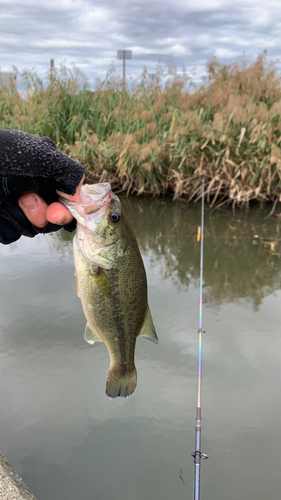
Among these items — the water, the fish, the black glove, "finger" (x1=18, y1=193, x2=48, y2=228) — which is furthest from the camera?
the water

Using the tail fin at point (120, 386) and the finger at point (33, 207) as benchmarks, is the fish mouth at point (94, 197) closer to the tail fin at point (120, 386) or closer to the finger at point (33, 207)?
the finger at point (33, 207)

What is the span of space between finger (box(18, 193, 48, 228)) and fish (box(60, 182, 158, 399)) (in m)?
0.08

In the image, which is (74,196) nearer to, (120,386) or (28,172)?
(28,172)

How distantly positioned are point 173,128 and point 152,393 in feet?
18.9

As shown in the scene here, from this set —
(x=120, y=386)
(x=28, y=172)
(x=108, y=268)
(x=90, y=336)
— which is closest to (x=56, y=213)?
(x=28, y=172)

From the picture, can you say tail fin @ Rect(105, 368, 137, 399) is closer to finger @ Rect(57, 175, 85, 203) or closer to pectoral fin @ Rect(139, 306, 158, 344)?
pectoral fin @ Rect(139, 306, 158, 344)

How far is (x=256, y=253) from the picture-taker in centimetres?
494

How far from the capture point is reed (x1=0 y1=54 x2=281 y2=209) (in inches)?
263

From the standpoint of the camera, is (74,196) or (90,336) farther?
(90,336)

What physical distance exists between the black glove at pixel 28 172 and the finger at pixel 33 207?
2cm

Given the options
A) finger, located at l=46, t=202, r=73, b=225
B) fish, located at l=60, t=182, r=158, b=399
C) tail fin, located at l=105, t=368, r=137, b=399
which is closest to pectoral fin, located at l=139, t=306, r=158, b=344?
fish, located at l=60, t=182, r=158, b=399

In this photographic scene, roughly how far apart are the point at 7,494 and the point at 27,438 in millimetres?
729

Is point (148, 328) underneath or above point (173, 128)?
underneath

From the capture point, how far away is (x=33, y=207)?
139 centimetres
